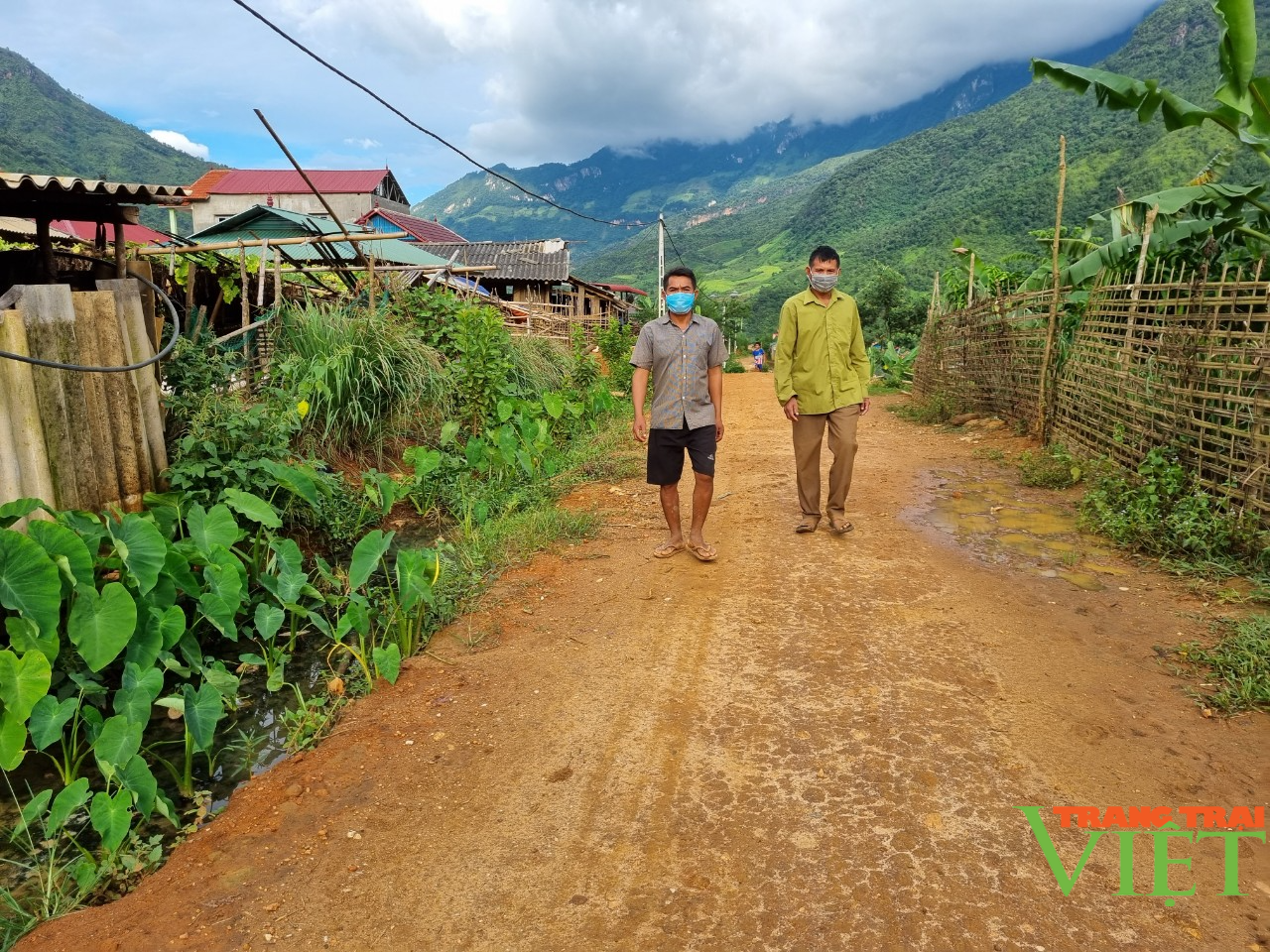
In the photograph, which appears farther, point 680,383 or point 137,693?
point 680,383

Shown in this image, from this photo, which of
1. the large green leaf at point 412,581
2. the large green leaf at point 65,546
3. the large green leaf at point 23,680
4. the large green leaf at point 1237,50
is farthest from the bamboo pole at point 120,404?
the large green leaf at point 1237,50

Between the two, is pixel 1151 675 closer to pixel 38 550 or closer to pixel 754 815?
pixel 754 815

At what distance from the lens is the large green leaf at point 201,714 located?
3.16 metres

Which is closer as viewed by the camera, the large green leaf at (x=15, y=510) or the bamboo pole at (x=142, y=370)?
the large green leaf at (x=15, y=510)

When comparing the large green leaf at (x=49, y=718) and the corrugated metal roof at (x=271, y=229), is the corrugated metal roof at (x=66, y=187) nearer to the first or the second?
the large green leaf at (x=49, y=718)

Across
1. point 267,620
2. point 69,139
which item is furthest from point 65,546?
point 69,139

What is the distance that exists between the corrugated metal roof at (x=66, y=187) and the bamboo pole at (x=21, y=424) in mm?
1385

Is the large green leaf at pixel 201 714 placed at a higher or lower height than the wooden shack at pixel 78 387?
lower

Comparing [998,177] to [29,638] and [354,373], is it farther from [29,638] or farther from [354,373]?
[29,638]

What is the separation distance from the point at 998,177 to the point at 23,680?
4964cm

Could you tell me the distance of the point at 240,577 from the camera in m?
4.05

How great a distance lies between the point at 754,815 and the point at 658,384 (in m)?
2.76

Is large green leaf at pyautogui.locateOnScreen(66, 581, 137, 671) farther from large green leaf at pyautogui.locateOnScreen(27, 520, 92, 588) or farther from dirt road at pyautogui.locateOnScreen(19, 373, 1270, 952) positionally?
dirt road at pyautogui.locateOnScreen(19, 373, 1270, 952)

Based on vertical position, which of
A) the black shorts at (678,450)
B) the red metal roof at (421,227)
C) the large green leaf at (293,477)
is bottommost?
the large green leaf at (293,477)
